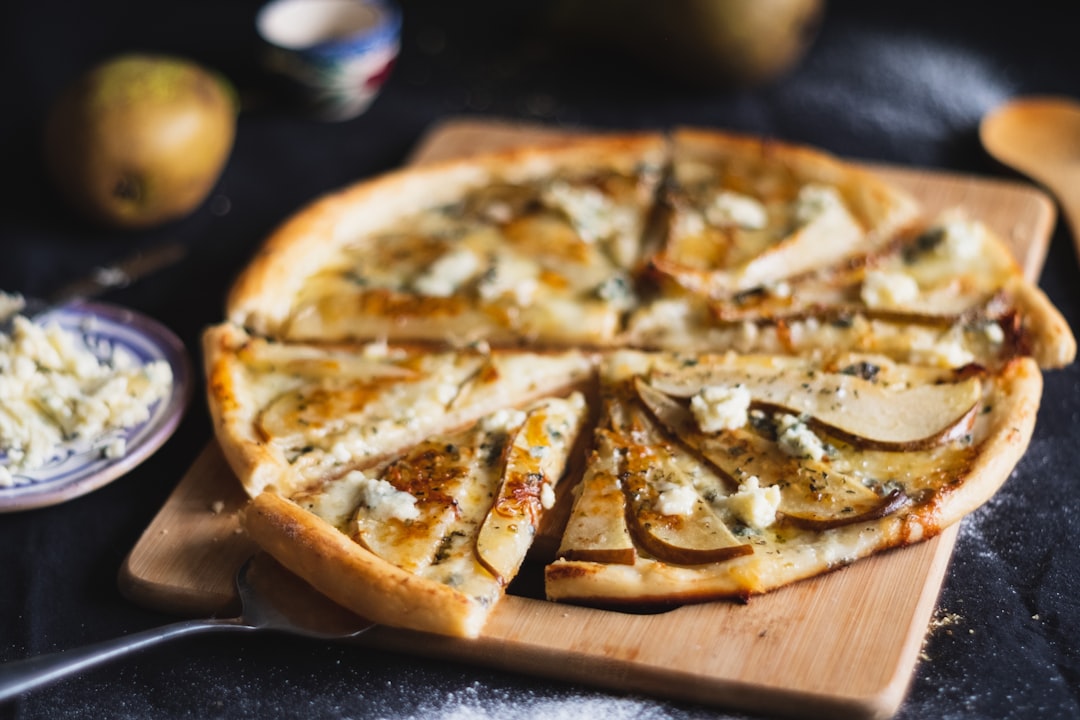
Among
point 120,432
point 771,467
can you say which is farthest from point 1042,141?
point 120,432

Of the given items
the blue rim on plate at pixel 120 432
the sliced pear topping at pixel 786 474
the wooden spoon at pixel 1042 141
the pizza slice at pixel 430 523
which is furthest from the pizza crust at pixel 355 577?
the wooden spoon at pixel 1042 141

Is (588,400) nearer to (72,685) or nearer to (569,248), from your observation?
(569,248)

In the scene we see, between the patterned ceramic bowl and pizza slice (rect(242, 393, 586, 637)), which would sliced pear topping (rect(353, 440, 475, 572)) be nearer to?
pizza slice (rect(242, 393, 586, 637))

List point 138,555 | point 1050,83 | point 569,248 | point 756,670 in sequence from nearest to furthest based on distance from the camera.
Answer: point 756,670 < point 138,555 < point 569,248 < point 1050,83

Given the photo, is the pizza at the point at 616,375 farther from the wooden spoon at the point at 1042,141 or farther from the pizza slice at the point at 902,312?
the wooden spoon at the point at 1042,141

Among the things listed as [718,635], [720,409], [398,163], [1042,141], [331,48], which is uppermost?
[331,48]

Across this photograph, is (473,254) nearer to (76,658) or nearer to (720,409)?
(720,409)

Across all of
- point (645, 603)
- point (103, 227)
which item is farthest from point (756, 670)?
point (103, 227)
